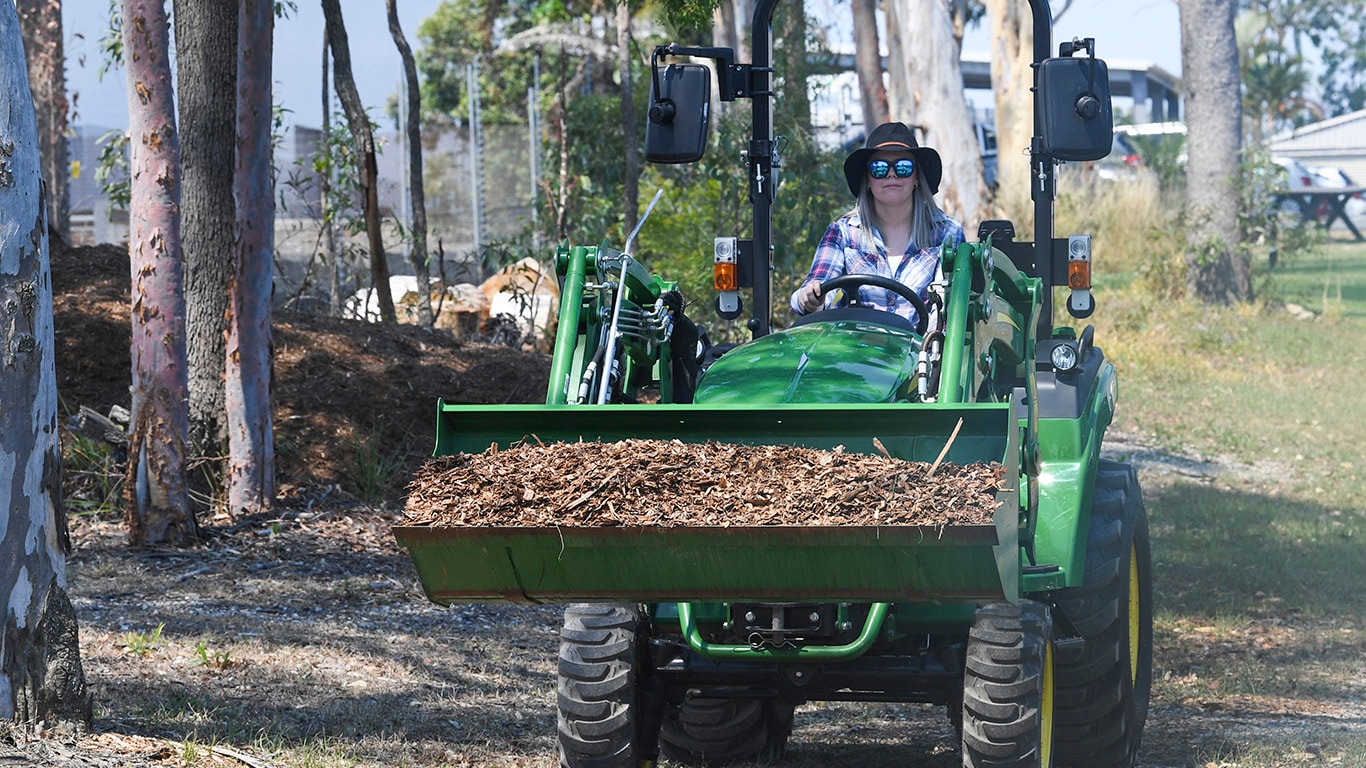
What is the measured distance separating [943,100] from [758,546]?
16175 millimetres

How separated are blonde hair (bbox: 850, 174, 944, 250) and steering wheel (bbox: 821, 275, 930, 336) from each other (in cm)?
43

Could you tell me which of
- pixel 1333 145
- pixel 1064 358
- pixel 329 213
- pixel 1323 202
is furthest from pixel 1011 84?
pixel 1333 145

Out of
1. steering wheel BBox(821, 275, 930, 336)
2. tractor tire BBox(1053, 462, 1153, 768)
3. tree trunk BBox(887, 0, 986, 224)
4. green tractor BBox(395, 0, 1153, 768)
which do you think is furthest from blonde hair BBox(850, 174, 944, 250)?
tree trunk BBox(887, 0, 986, 224)

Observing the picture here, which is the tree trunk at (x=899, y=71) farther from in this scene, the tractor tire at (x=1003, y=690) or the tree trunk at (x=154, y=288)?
the tractor tire at (x=1003, y=690)

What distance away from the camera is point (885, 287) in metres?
5.23

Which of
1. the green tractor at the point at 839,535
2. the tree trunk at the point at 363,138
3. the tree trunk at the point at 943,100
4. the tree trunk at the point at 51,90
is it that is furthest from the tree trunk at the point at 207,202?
the tree trunk at the point at 943,100

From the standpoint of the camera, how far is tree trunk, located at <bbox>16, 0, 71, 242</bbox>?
1639 centimetres

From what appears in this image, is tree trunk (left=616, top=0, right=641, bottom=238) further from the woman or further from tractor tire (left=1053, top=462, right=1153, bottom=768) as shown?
tractor tire (left=1053, top=462, right=1153, bottom=768)

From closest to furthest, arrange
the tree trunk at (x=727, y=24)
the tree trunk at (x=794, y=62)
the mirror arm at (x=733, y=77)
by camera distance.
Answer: the mirror arm at (x=733, y=77), the tree trunk at (x=794, y=62), the tree trunk at (x=727, y=24)

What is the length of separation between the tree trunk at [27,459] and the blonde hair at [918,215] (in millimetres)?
2736

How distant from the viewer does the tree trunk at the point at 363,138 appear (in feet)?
38.8

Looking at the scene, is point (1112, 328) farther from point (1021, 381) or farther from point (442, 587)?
point (442, 587)

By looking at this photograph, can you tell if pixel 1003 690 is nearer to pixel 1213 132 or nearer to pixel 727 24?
pixel 1213 132

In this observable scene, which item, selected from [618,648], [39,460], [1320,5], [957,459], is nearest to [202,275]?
[39,460]
